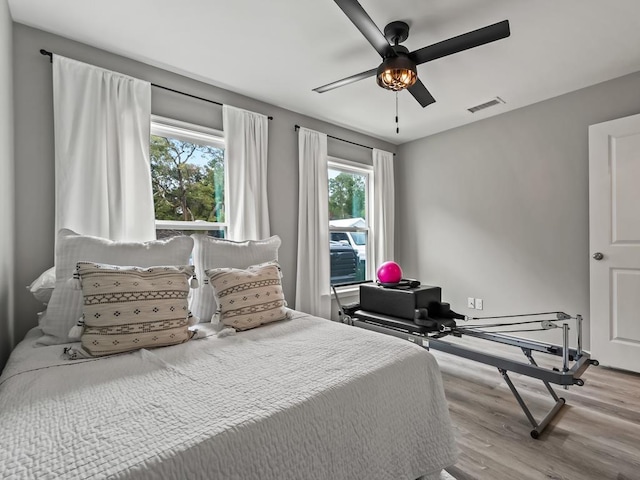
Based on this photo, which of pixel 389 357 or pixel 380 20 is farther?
pixel 380 20

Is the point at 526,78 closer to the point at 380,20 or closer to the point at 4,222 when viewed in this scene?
the point at 380,20

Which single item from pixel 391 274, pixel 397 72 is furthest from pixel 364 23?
pixel 391 274

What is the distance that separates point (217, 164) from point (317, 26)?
1437 mm

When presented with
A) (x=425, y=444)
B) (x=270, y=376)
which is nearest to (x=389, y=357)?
(x=425, y=444)

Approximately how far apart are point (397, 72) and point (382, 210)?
2.46 meters

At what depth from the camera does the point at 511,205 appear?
348cm

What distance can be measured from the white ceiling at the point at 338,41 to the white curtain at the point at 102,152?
30 centimetres

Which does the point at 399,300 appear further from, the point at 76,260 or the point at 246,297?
the point at 76,260

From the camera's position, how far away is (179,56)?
236 centimetres

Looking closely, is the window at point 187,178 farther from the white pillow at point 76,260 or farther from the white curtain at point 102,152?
the white pillow at point 76,260

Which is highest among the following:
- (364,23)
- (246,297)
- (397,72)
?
(364,23)

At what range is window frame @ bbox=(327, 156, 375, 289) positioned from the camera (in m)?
3.89

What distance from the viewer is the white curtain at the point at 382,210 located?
4.20 m

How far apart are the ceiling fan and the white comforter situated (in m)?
1.53
